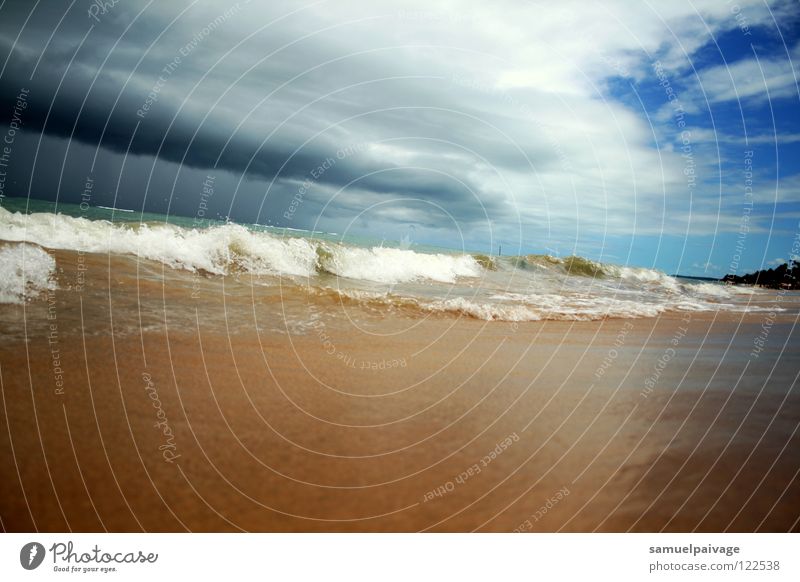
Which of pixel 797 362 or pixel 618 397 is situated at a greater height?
pixel 797 362

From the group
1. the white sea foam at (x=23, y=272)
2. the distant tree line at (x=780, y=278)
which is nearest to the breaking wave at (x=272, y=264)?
the white sea foam at (x=23, y=272)

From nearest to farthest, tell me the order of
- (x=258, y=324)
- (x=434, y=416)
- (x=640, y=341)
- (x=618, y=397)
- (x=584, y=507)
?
1. (x=584, y=507)
2. (x=434, y=416)
3. (x=618, y=397)
4. (x=258, y=324)
5. (x=640, y=341)

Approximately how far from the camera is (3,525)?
2.91 meters

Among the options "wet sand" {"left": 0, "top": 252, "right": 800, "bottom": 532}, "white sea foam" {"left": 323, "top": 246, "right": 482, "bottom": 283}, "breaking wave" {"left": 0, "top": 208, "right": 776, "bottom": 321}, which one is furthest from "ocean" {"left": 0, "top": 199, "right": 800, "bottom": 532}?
"white sea foam" {"left": 323, "top": 246, "right": 482, "bottom": 283}

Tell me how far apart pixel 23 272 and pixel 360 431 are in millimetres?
6942

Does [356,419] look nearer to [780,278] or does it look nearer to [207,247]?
[207,247]

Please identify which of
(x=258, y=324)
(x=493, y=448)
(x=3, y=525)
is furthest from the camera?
(x=258, y=324)

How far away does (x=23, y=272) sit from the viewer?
729cm

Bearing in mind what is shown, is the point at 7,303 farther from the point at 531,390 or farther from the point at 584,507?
the point at 584,507

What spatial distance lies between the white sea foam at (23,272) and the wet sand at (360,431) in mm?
364

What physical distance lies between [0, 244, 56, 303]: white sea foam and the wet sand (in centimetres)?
36

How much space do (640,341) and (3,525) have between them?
8.98 meters

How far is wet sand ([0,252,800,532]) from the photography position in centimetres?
304
